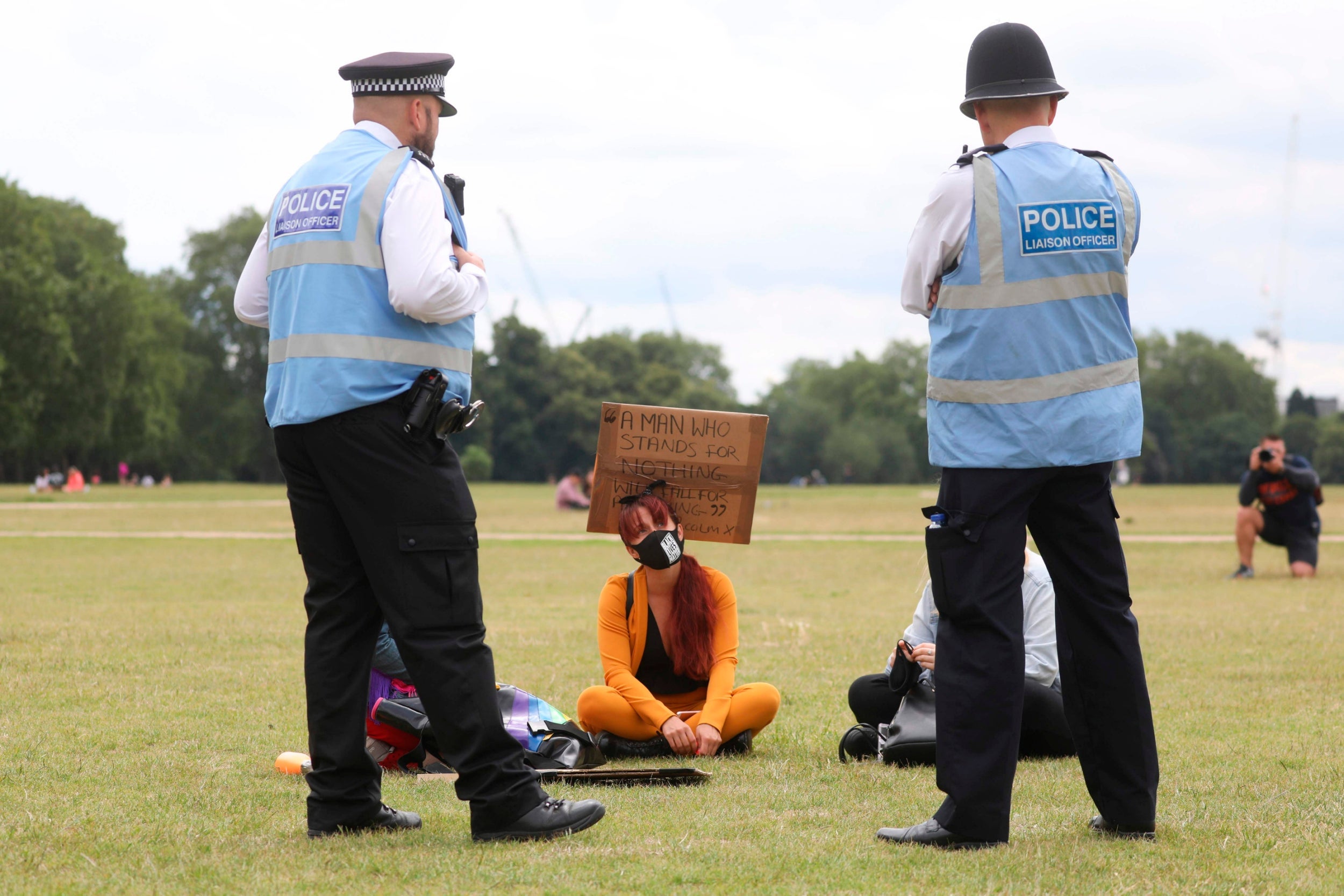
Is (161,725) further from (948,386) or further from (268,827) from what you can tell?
(948,386)

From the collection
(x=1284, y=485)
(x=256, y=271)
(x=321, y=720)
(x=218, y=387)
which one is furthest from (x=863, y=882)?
(x=218, y=387)

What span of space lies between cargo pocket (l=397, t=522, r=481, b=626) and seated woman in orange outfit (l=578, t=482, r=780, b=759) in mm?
1925

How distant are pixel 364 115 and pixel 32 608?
31.3ft

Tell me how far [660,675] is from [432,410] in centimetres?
271

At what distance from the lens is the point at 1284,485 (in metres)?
16.1

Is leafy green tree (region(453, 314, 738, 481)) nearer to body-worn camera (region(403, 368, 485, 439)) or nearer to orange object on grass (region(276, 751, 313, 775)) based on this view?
orange object on grass (region(276, 751, 313, 775))

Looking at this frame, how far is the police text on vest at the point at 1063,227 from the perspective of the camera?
4023 millimetres

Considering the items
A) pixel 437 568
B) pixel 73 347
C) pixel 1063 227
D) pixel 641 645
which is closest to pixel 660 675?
pixel 641 645

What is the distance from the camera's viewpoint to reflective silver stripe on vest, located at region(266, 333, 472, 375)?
4.03 meters

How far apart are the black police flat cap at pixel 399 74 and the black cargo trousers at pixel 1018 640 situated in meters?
2.01

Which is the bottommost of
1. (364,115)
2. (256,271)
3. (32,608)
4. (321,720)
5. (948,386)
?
(32,608)

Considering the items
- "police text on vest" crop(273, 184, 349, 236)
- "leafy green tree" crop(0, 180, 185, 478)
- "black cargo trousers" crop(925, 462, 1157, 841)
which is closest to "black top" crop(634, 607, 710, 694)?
"black cargo trousers" crop(925, 462, 1157, 841)

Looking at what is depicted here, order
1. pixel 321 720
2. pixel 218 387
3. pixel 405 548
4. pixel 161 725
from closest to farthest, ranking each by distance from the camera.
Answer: pixel 405 548
pixel 321 720
pixel 161 725
pixel 218 387

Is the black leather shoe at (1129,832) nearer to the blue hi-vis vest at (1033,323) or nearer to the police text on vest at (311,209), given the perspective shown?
the blue hi-vis vest at (1033,323)
